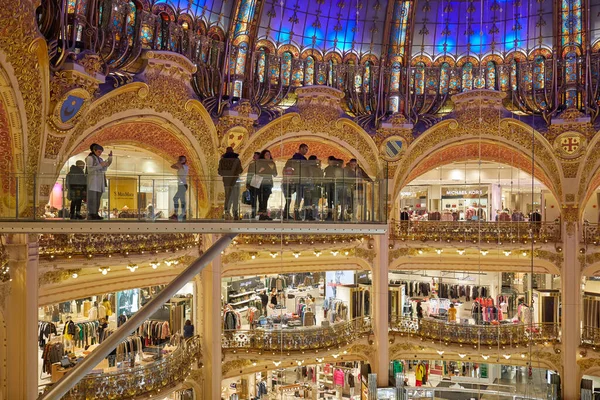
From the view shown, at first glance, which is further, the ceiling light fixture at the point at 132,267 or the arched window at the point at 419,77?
the arched window at the point at 419,77

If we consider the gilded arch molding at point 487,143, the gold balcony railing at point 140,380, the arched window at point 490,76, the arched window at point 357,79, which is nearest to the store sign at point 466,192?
the gilded arch molding at point 487,143

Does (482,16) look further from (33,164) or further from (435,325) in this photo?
(33,164)

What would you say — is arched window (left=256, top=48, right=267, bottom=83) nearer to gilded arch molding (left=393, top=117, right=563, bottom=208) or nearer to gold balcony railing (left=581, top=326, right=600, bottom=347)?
gilded arch molding (left=393, top=117, right=563, bottom=208)

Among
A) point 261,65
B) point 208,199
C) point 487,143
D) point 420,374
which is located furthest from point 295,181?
point 420,374

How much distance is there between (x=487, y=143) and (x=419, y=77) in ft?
11.8

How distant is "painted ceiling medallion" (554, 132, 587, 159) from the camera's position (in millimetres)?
18922

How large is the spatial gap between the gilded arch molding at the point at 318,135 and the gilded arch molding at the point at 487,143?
1.28 meters

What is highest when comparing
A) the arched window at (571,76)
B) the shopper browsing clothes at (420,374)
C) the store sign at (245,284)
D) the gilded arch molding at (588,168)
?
the arched window at (571,76)

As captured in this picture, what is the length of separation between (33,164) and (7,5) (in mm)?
3467

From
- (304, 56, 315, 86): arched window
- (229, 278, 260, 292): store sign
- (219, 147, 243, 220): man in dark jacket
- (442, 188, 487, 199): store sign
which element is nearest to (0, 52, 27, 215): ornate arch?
(219, 147, 243, 220): man in dark jacket

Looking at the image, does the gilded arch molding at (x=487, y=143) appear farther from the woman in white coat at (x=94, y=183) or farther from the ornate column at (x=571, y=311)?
the woman in white coat at (x=94, y=183)

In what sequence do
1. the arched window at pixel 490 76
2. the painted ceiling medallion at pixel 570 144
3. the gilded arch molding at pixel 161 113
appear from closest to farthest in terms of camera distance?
the gilded arch molding at pixel 161 113, the painted ceiling medallion at pixel 570 144, the arched window at pixel 490 76

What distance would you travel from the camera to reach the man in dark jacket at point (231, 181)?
32.4ft

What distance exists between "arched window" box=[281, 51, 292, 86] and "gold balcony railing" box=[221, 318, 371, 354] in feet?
27.8
